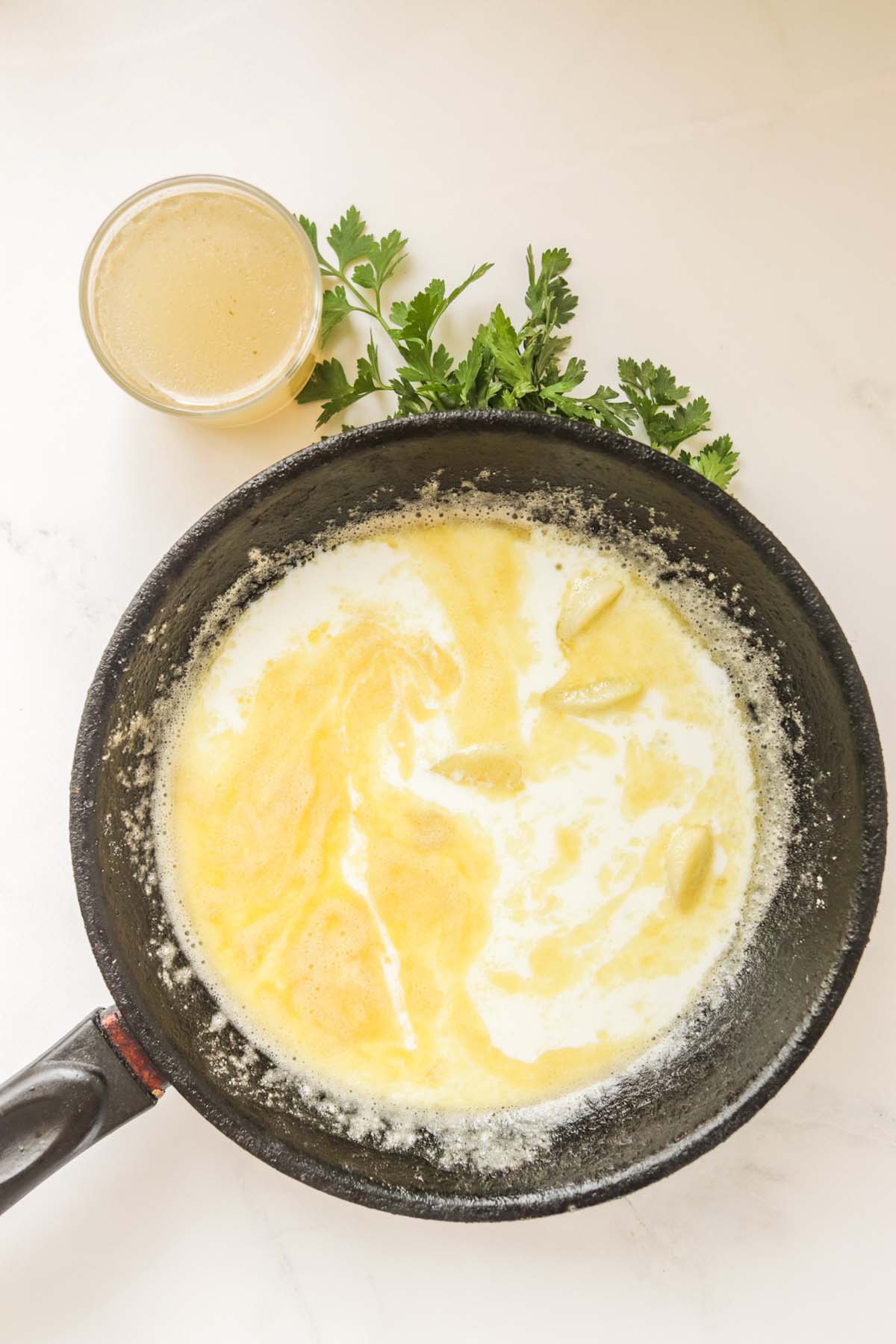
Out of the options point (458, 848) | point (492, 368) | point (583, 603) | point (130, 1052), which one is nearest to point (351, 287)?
point (492, 368)

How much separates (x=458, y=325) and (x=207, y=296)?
15.4 inches

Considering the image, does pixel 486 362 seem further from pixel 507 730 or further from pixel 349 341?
pixel 507 730

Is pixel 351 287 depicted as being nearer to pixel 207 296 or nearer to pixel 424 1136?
pixel 207 296

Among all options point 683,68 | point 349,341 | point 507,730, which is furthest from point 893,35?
point 507,730

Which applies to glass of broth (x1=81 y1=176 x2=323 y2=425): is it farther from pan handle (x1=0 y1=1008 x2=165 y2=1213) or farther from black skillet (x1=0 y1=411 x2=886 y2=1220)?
pan handle (x1=0 y1=1008 x2=165 y2=1213)

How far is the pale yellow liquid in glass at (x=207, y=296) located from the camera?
1.55m

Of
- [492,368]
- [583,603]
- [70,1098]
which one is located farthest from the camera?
[583,603]

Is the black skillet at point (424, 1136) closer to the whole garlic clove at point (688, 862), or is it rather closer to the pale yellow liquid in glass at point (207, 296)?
the whole garlic clove at point (688, 862)

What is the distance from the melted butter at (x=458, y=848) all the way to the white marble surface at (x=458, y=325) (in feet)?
0.79

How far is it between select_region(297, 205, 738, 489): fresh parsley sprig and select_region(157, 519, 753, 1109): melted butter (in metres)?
0.28

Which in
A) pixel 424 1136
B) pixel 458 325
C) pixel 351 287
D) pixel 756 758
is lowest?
pixel 424 1136

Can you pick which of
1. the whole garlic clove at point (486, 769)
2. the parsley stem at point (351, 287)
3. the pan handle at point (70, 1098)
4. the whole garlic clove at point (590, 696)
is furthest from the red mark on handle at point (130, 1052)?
the parsley stem at point (351, 287)

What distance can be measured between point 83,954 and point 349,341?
1078mm

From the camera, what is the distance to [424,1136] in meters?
1.64
